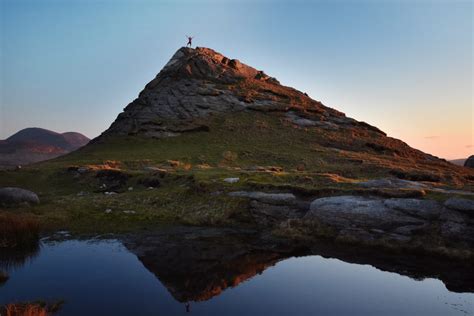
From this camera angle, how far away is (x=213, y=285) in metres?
17.3

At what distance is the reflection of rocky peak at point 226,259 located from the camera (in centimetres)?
1778

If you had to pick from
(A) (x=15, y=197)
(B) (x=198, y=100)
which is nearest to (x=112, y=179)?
(A) (x=15, y=197)

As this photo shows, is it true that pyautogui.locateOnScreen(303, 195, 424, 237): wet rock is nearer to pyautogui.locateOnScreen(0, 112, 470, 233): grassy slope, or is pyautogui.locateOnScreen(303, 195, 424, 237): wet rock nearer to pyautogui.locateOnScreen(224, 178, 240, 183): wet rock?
pyautogui.locateOnScreen(0, 112, 470, 233): grassy slope

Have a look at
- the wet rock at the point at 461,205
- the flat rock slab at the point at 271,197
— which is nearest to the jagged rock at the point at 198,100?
the flat rock slab at the point at 271,197

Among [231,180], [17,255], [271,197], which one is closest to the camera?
[17,255]

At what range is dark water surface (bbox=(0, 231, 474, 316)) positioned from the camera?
1498 cm

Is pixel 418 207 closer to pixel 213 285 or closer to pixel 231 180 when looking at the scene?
pixel 213 285

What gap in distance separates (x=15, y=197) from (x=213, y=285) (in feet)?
73.3

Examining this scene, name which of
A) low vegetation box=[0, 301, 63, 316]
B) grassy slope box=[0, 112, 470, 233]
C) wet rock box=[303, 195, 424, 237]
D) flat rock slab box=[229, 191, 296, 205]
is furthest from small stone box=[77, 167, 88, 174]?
low vegetation box=[0, 301, 63, 316]

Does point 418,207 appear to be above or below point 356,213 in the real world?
above

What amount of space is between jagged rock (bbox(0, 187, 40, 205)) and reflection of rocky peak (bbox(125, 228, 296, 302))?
13117mm

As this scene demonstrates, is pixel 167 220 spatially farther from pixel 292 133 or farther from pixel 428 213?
pixel 292 133

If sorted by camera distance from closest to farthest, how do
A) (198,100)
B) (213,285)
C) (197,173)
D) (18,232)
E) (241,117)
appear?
(213,285) < (18,232) < (197,173) < (241,117) < (198,100)

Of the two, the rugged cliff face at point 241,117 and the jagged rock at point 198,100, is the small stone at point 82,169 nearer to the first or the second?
the rugged cliff face at point 241,117
